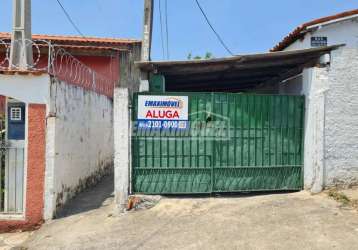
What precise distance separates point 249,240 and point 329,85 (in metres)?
3.48

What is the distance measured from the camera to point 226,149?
289 inches

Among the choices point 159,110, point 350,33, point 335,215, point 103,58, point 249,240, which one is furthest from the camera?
point 103,58

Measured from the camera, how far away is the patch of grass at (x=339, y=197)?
6.86 metres

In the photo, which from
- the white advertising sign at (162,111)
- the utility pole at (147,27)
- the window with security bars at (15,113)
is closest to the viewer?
the white advertising sign at (162,111)

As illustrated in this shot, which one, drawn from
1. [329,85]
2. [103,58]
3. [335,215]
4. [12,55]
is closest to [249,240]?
[335,215]

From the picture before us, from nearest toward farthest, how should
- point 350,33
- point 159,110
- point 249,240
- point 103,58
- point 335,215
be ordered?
1. point 249,240
2. point 335,215
3. point 159,110
4. point 350,33
5. point 103,58

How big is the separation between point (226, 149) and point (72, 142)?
Result: 3.23 meters

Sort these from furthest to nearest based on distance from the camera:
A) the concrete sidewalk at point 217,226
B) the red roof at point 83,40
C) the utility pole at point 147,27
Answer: the red roof at point 83,40
the utility pole at point 147,27
the concrete sidewalk at point 217,226

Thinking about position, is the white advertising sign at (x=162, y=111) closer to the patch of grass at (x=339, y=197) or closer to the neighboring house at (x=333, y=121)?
the neighboring house at (x=333, y=121)

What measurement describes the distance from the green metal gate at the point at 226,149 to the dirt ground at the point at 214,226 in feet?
0.99

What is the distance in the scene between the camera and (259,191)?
755 cm

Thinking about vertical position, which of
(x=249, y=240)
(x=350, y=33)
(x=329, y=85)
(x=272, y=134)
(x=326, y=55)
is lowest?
(x=249, y=240)

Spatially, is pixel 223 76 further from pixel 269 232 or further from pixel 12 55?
pixel 12 55

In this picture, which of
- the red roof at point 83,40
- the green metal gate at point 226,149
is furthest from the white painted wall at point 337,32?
the red roof at point 83,40
